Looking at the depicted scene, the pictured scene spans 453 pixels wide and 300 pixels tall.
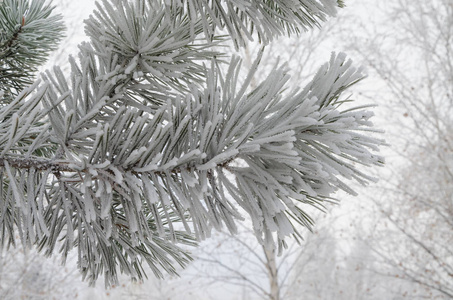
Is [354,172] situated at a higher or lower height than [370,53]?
lower

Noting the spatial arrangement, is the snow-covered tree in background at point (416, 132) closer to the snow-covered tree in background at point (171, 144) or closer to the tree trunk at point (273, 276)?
the tree trunk at point (273, 276)

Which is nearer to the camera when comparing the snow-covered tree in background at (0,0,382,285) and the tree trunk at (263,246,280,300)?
the snow-covered tree in background at (0,0,382,285)

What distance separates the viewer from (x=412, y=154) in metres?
3.05

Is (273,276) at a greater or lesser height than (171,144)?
lesser

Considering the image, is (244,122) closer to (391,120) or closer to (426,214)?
(391,120)

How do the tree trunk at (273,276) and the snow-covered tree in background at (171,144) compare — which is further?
the tree trunk at (273,276)

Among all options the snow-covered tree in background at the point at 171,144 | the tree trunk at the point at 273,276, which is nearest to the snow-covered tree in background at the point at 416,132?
the tree trunk at the point at 273,276

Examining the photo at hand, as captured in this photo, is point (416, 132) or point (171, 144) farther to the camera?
point (416, 132)

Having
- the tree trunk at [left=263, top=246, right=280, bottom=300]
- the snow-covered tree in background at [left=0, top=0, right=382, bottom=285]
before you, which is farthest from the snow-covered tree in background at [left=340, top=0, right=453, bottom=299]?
the snow-covered tree in background at [left=0, top=0, right=382, bottom=285]

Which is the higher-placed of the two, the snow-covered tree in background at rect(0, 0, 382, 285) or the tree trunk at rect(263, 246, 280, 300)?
the snow-covered tree in background at rect(0, 0, 382, 285)

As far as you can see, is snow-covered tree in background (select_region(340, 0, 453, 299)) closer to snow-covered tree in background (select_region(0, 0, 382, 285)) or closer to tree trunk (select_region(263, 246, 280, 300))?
tree trunk (select_region(263, 246, 280, 300))

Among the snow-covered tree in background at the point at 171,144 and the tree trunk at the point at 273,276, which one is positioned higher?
the snow-covered tree in background at the point at 171,144

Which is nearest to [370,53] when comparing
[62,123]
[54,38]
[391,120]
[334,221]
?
[391,120]

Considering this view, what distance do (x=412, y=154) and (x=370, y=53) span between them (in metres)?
0.90
